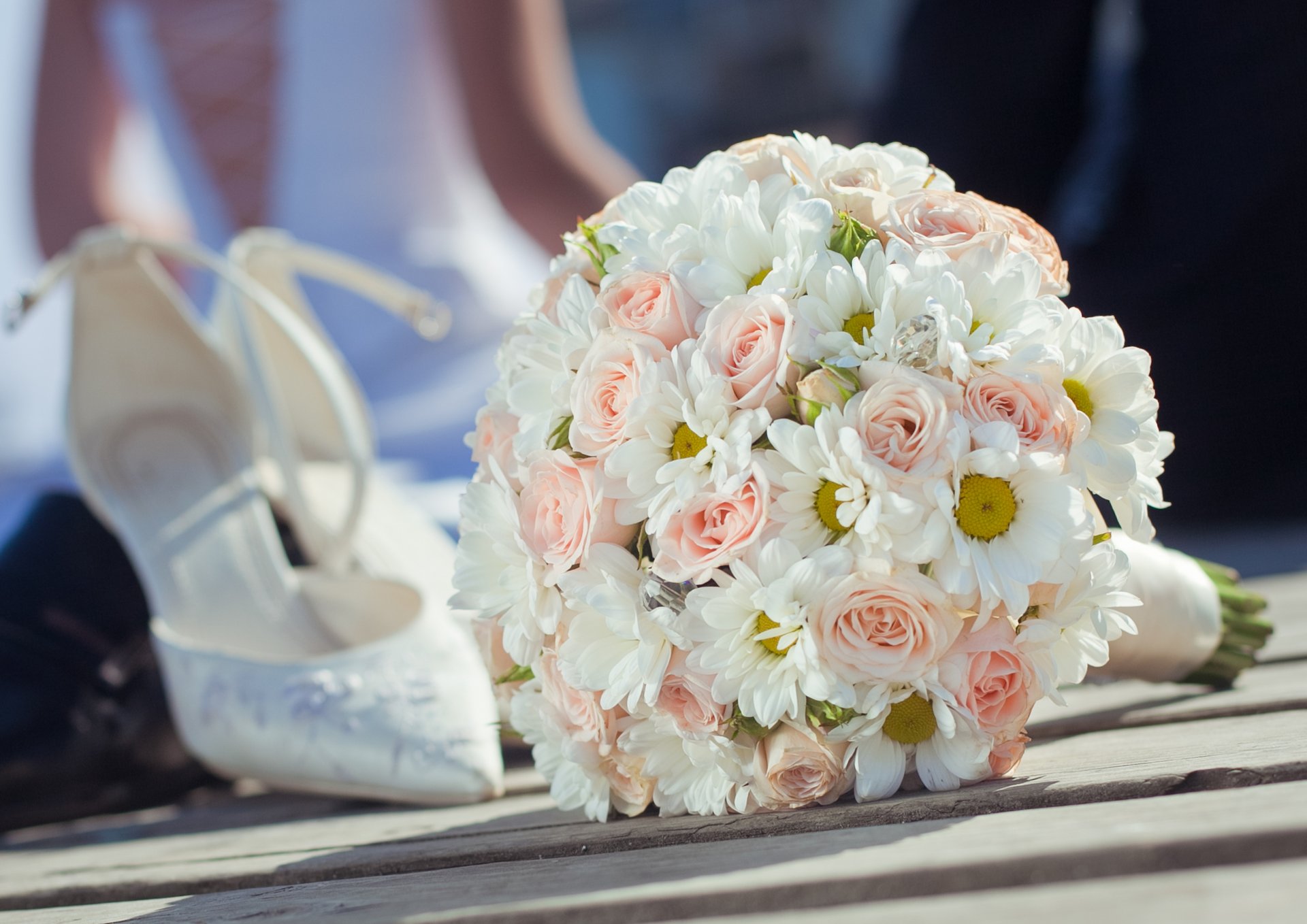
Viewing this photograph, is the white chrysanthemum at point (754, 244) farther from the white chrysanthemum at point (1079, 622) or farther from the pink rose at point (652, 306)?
the white chrysanthemum at point (1079, 622)

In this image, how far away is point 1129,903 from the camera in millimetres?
392

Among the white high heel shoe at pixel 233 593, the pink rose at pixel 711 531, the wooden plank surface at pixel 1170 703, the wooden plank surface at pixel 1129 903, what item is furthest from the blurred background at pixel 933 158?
the wooden plank surface at pixel 1129 903

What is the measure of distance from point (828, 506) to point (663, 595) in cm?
9

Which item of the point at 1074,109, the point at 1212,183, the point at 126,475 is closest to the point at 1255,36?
the point at 1212,183

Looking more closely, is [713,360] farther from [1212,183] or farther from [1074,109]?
Result: [1074,109]

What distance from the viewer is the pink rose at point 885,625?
55cm

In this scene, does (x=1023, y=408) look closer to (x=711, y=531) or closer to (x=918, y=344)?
(x=918, y=344)

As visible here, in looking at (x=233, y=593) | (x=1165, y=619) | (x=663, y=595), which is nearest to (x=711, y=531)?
(x=663, y=595)

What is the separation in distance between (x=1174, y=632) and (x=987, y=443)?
335 mm

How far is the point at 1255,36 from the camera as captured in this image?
1705 millimetres

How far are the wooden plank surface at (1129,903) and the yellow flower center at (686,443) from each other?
0.23m

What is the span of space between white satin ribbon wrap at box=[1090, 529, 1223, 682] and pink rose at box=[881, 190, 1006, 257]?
0.25 meters

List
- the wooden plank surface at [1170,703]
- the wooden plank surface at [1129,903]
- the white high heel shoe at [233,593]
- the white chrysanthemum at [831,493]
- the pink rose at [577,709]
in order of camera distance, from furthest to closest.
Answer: the white high heel shoe at [233,593], the wooden plank surface at [1170,703], the pink rose at [577,709], the white chrysanthemum at [831,493], the wooden plank surface at [1129,903]

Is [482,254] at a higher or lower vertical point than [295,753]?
higher
